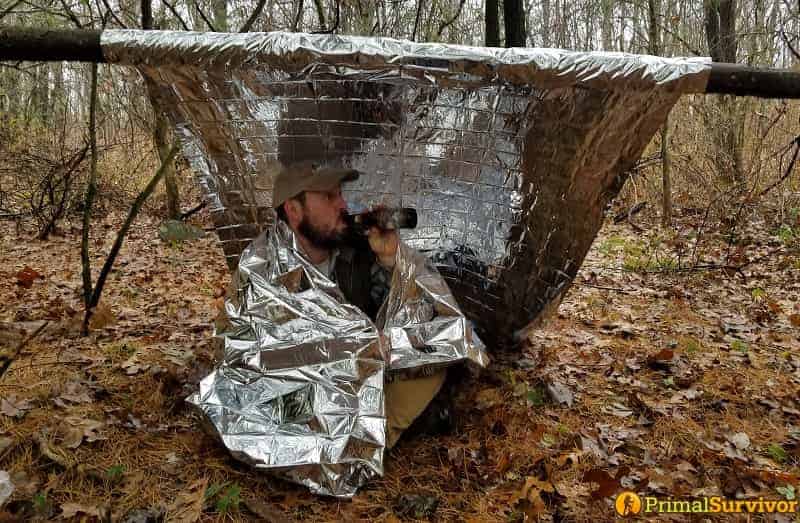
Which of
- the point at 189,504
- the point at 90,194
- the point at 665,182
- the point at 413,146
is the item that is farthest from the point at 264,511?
the point at 665,182

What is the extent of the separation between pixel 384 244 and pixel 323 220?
0.95ft

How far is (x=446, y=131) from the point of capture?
2.49m

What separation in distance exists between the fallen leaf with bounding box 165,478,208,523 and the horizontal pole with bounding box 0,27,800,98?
1.55 metres

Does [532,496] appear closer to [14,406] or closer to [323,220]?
[323,220]

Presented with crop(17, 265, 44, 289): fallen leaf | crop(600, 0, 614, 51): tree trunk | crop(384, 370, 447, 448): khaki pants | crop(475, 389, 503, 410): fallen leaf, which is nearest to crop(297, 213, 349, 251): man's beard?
crop(384, 370, 447, 448): khaki pants

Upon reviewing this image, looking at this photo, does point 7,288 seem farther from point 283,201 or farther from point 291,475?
point 291,475

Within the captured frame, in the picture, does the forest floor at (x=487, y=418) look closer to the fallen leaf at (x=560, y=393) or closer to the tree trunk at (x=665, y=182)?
the fallen leaf at (x=560, y=393)

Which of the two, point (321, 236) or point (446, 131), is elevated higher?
point (446, 131)

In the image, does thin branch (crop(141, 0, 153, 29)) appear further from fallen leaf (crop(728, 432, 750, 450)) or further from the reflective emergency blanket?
fallen leaf (crop(728, 432, 750, 450))

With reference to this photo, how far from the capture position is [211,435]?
2.09m

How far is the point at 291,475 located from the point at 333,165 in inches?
55.3

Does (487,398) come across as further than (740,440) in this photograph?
Yes

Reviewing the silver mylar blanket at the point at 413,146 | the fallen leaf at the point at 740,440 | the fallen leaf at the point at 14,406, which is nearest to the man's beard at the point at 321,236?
the silver mylar blanket at the point at 413,146

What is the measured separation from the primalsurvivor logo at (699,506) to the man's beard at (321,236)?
1.50 m
